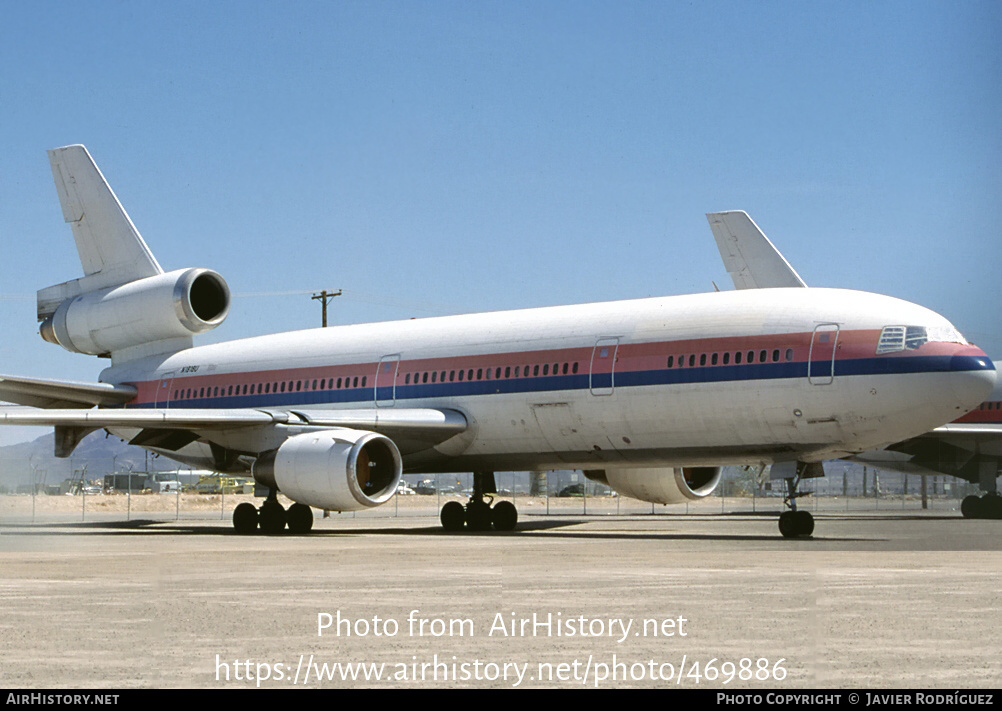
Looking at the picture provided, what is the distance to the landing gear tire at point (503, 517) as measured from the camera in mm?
29281

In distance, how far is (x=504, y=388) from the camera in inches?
1045

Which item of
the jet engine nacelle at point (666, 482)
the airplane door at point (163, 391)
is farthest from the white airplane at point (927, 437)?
the airplane door at point (163, 391)

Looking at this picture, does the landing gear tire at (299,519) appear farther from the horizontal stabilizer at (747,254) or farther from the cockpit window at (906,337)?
the horizontal stabilizer at (747,254)

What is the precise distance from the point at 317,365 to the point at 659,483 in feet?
28.2

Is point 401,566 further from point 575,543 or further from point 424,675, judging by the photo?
point 424,675

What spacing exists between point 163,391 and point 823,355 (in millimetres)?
18714

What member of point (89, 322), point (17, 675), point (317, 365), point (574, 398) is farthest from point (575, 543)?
point (89, 322)

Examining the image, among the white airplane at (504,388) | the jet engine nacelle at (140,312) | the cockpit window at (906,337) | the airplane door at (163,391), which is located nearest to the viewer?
the cockpit window at (906,337)

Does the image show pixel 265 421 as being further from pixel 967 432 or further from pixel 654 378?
pixel 967 432

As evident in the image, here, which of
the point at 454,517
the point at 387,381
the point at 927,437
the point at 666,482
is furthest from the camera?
the point at 927,437

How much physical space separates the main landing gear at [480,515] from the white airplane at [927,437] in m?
14.2

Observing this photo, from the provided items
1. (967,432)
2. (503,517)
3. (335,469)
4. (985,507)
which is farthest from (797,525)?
(985,507)

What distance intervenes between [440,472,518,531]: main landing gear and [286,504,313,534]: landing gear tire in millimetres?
3774

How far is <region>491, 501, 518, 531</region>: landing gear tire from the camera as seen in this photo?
96.1 feet
